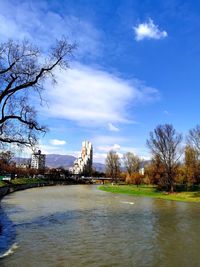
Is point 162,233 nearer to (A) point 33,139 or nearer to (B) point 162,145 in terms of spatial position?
(A) point 33,139

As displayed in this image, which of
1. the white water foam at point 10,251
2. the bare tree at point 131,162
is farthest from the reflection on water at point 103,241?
the bare tree at point 131,162

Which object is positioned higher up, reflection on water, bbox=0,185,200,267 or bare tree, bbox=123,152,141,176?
bare tree, bbox=123,152,141,176

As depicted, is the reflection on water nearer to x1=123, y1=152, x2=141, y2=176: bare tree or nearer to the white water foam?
the white water foam

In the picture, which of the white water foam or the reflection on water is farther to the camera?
the white water foam

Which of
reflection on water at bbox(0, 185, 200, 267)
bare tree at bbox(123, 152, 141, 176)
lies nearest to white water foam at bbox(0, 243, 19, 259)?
reflection on water at bbox(0, 185, 200, 267)

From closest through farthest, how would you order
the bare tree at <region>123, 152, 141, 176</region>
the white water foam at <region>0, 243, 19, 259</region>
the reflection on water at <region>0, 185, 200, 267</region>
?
the reflection on water at <region>0, 185, 200, 267</region>
the white water foam at <region>0, 243, 19, 259</region>
the bare tree at <region>123, 152, 141, 176</region>

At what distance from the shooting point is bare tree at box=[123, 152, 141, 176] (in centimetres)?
17938

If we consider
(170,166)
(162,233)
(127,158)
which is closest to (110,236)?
(162,233)

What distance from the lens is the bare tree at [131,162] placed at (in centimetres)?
17938

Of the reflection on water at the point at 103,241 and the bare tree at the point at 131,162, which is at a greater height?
the bare tree at the point at 131,162

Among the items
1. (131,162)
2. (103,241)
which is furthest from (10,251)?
(131,162)

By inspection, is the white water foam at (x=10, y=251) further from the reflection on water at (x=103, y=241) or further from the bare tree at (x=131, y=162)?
the bare tree at (x=131, y=162)

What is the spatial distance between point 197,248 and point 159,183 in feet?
228

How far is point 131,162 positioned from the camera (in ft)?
599
